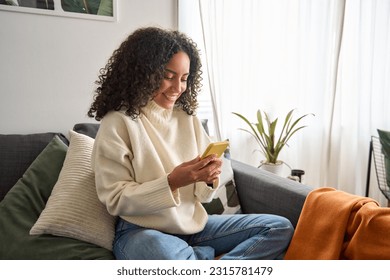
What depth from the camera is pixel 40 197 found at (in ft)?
4.25

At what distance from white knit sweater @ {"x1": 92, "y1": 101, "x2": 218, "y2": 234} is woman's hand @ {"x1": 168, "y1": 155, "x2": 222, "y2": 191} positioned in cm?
3

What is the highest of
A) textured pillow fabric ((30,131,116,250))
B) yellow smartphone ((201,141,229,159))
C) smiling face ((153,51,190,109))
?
smiling face ((153,51,190,109))

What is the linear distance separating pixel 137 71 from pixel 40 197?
607 mm

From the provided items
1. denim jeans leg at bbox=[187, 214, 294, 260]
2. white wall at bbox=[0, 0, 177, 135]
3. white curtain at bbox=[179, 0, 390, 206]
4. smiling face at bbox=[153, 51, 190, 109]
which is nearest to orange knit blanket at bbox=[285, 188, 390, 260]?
denim jeans leg at bbox=[187, 214, 294, 260]

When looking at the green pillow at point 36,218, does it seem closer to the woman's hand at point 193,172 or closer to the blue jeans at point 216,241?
the blue jeans at point 216,241

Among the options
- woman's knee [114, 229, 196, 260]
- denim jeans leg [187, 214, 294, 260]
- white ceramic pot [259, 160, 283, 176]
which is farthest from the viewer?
white ceramic pot [259, 160, 283, 176]

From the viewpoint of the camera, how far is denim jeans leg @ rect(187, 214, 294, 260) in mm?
1087

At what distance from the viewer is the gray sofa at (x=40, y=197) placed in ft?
3.64

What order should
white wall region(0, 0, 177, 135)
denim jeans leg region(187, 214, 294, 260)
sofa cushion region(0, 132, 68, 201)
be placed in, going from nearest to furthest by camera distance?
denim jeans leg region(187, 214, 294, 260) → sofa cushion region(0, 132, 68, 201) → white wall region(0, 0, 177, 135)

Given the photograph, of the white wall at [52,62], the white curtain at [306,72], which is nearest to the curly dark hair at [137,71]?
the white wall at [52,62]

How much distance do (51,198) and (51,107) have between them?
69 centimetres

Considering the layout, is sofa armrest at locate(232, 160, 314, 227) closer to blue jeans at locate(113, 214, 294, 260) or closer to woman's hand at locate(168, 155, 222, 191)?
blue jeans at locate(113, 214, 294, 260)

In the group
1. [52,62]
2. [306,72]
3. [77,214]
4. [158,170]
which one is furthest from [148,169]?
[306,72]

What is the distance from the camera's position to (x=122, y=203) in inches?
39.2
